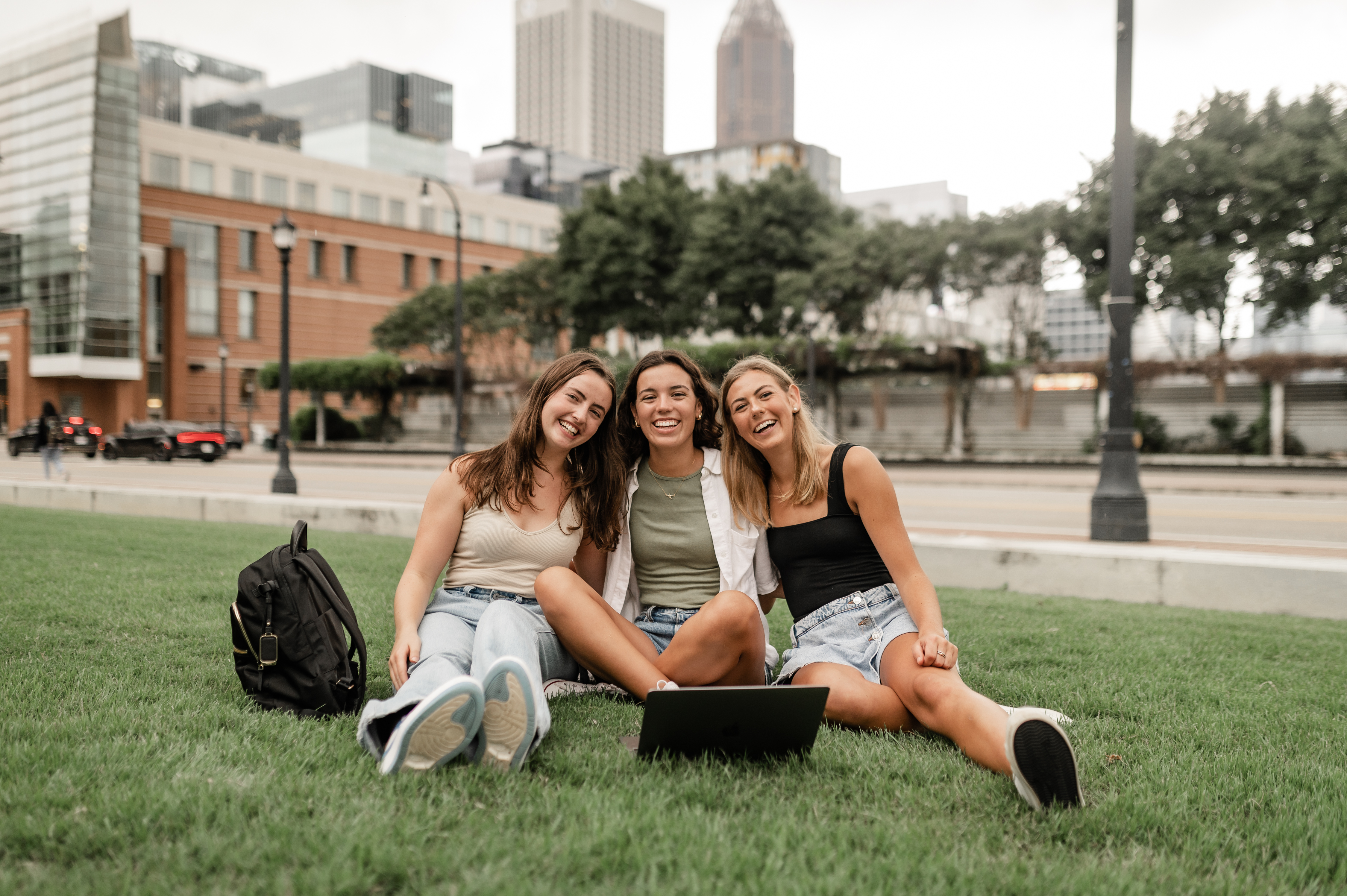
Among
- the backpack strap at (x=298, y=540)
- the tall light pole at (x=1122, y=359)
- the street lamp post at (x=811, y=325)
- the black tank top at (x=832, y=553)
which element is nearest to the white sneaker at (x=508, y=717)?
the backpack strap at (x=298, y=540)

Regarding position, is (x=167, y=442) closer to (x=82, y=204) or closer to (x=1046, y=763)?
(x=82, y=204)

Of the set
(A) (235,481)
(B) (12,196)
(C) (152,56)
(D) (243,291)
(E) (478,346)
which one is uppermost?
(C) (152,56)

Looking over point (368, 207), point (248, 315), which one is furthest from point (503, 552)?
point (368, 207)

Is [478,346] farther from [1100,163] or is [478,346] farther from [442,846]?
[442,846]

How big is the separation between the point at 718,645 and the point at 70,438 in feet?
136

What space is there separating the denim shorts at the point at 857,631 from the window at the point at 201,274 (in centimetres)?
6019

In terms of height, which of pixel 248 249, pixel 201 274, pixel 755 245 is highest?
pixel 248 249

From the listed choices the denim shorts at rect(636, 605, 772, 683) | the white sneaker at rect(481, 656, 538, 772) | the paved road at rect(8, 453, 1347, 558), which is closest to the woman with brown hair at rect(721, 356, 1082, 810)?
the denim shorts at rect(636, 605, 772, 683)

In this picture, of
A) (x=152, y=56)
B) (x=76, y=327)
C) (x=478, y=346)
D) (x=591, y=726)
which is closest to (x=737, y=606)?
(x=591, y=726)

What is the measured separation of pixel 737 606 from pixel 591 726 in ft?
2.21

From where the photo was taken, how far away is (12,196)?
55000mm

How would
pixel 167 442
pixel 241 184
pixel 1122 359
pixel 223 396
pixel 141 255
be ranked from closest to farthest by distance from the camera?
pixel 1122 359 → pixel 167 442 → pixel 223 396 → pixel 141 255 → pixel 241 184

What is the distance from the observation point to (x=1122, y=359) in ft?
31.7

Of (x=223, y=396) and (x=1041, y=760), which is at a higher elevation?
(x=223, y=396)
